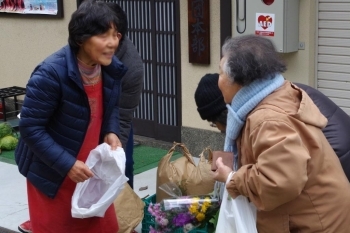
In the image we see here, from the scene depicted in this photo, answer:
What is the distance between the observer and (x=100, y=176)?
3684mm

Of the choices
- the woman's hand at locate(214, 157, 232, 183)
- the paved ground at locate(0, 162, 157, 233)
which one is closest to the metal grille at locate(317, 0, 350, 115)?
the paved ground at locate(0, 162, 157, 233)

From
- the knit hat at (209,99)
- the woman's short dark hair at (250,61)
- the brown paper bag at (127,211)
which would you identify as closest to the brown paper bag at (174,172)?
the brown paper bag at (127,211)

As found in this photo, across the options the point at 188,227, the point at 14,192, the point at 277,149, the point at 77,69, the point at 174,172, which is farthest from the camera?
the point at 14,192

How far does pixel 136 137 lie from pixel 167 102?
64cm

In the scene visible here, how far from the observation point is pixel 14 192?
6543 millimetres

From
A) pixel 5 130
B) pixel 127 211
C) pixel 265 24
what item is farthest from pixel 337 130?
pixel 5 130

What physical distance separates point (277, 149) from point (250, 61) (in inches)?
15.5

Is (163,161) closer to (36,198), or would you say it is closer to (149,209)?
(149,209)

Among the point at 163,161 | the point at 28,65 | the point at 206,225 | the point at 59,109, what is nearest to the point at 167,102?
the point at 28,65

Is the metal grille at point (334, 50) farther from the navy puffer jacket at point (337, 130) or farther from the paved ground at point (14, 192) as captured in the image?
the navy puffer jacket at point (337, 130)

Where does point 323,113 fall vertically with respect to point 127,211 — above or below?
above

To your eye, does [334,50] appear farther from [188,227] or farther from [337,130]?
[337,130]

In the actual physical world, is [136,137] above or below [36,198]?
below

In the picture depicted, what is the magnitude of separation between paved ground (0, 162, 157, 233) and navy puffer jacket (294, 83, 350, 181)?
214 cm
